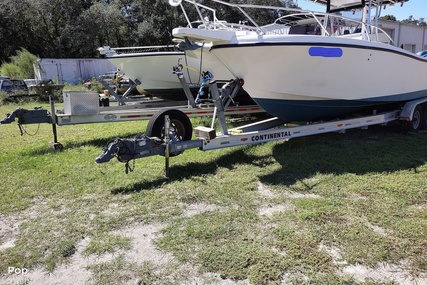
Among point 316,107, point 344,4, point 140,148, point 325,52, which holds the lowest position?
point 140,148

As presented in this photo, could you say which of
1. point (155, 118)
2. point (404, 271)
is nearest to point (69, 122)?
point (155, 118)

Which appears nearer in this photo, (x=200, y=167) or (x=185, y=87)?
(x=200, y=167)

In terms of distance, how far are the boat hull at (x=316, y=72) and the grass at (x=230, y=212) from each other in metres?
0.77

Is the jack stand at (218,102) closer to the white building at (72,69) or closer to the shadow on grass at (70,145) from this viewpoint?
the shadow on grass at (70,145)

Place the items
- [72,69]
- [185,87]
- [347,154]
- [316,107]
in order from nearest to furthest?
[347,154]
[316,107]
[185,87]
[72,69]

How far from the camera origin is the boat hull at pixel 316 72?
4910 millimetres

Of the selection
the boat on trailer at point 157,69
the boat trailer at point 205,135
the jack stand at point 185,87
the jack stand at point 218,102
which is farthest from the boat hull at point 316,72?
the boat on trailer at point 157,69

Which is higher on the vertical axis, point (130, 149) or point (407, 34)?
point (407, 34)

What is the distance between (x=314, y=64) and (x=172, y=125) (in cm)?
228

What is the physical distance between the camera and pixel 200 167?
5074 millimetres

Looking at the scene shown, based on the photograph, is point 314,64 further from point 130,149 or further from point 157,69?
point 157,69

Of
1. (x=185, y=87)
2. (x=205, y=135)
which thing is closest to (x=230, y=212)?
(x=205, y=135)

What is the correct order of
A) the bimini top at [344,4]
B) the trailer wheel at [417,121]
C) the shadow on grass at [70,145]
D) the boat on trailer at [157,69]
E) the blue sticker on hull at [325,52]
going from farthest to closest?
1. the boat on trailer at [157,69]
2. the bimini top at [344,4]
3. the trailer wheel at [417,121]
4. the shadow on grass at [70,145]
5. the blue sticker on hull at [325,52]

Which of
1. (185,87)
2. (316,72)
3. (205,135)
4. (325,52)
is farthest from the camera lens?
(185,87)
